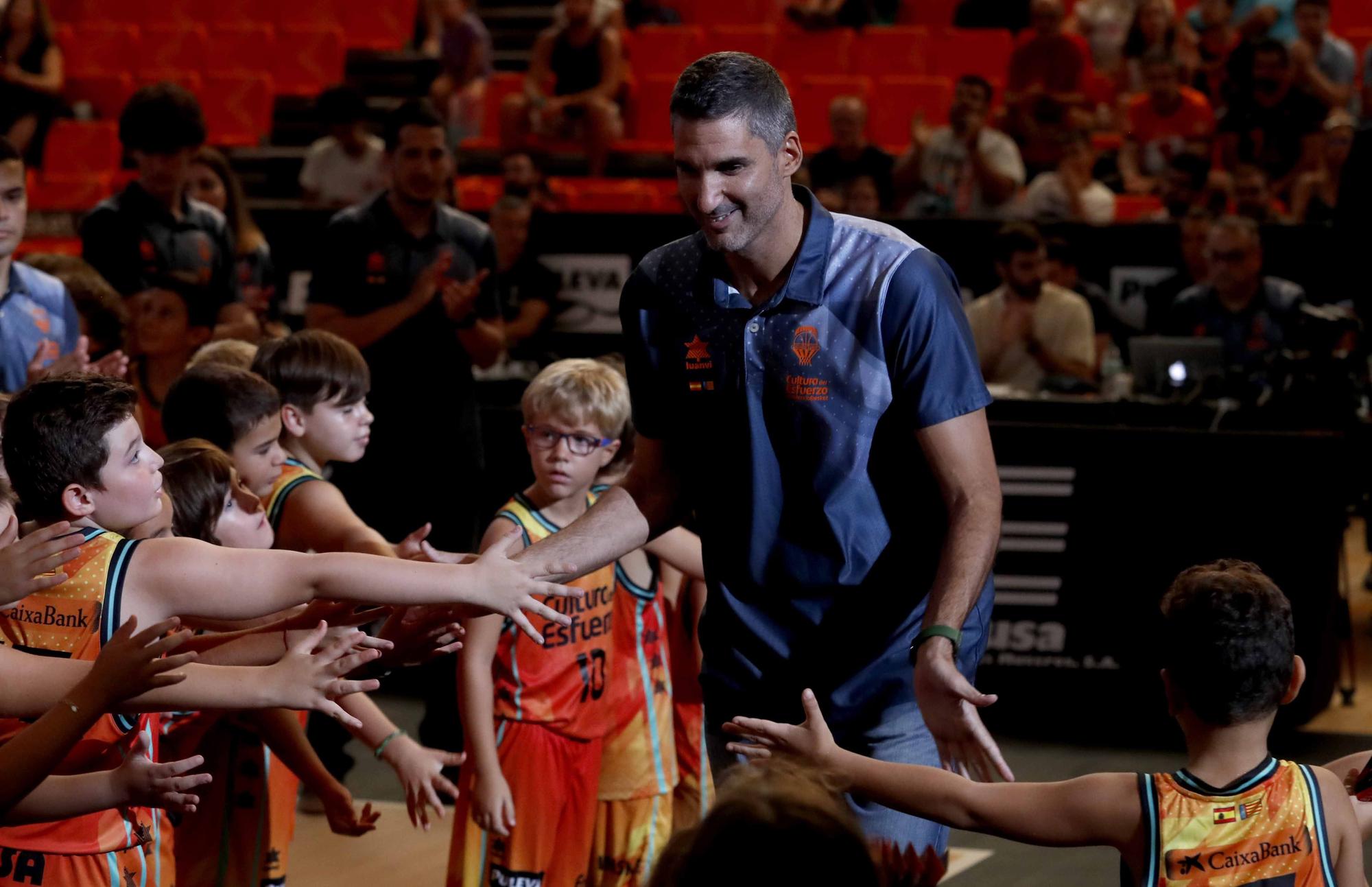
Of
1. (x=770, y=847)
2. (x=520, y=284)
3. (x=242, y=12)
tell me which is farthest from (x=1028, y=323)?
(x=242, y=12)

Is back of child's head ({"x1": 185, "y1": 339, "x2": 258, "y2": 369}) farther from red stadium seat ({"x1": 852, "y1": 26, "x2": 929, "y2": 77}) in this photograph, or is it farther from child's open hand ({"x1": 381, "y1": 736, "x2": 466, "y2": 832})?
red stadium seat ({"x1": 852, "y1": 26, "x2": 929, "y2": 77})

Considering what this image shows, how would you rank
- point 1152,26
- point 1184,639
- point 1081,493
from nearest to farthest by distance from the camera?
point 1184,639 < point 1081,493 < point 1152,26

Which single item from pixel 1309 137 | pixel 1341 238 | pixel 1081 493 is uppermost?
pixel 1309 137

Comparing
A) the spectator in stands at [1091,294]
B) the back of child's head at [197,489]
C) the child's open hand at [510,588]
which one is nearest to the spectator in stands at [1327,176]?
the spectator in stands at [1091,294]

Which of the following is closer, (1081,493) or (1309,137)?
(1081,493)

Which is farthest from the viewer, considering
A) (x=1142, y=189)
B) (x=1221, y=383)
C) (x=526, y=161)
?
(x=1142, y=189)

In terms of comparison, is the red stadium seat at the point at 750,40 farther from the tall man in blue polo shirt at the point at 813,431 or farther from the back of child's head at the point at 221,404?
the tall man in blue polo shirt at the point at 813,431

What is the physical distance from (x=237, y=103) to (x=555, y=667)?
1119 cm

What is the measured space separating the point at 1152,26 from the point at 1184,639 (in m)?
9.80

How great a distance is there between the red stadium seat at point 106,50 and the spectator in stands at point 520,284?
25.6 ft

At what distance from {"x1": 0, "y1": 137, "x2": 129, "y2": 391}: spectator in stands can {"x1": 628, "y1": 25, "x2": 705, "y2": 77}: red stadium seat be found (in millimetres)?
8677

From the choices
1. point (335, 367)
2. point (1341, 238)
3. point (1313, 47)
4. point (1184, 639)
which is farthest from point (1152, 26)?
point (1184, 639)

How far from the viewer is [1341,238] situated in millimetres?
8766

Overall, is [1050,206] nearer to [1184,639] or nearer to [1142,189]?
[1142,189]
